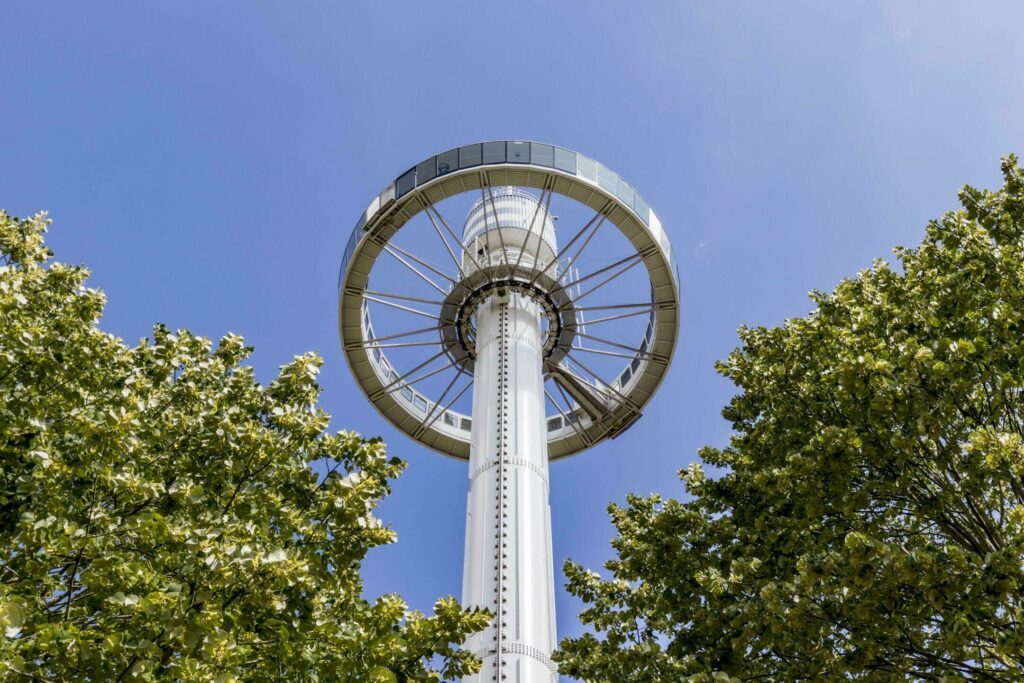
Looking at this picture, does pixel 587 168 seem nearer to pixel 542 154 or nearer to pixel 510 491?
pixel 542 154

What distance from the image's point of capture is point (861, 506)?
1217 cm

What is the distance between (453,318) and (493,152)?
706 centimetres

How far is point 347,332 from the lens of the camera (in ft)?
109

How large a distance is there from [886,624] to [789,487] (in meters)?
2.54

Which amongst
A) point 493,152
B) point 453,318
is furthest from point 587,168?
point 453,318

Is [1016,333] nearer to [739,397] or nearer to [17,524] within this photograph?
[739,397]

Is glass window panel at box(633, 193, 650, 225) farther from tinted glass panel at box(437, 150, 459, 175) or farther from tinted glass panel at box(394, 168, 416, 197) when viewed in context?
tinted glass panel at box(394, 168, 416, 197)

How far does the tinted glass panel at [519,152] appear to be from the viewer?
29.1m

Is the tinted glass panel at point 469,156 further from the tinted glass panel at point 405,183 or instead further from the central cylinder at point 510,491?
the central cylinder at point 510,491

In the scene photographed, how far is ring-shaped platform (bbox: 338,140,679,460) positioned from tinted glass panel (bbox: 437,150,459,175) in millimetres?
34

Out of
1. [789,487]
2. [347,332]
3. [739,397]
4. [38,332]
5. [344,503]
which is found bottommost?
[344,503]

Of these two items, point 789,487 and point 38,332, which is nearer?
point 38,332

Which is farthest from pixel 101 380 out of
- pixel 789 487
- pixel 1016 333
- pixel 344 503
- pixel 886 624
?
pixel 1016 333

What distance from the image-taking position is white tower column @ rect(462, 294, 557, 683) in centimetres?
2161
